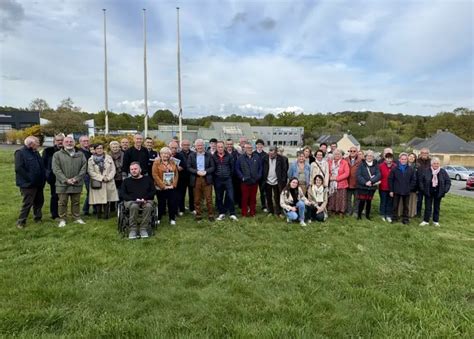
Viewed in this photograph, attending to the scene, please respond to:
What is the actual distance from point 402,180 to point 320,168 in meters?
1.86

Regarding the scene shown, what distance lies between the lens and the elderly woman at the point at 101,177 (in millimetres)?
6965

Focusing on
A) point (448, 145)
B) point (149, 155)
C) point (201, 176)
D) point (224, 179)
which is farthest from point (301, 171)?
point (448, 145)

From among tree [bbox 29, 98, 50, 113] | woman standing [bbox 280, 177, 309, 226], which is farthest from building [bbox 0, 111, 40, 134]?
woman standing [bbox 280, 177, 309, 226]

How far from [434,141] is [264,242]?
6154 centimetres

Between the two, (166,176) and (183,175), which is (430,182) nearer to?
(183,175)

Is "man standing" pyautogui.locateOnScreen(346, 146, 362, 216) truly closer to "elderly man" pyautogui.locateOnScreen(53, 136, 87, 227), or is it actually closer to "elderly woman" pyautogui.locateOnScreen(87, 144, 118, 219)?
"elderly woman" pyautogui.locateOnScreen(87, 144, 118, 219)

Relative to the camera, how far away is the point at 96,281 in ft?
13.3

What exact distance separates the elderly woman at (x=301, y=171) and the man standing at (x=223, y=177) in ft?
4.81

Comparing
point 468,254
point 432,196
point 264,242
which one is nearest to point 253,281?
point 264,242

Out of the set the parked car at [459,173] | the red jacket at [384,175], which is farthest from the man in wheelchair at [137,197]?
the parked car at [459,173]

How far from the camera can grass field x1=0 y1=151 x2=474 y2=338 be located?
3.15 m

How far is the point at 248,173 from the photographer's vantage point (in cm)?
769

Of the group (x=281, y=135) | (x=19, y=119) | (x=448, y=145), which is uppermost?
(x=19, y=119)

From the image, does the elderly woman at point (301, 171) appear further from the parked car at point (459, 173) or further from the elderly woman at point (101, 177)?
the parked car at point (459, 173)
